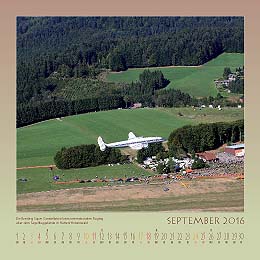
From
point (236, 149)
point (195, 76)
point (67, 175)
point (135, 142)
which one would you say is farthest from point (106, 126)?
point (236, 149)

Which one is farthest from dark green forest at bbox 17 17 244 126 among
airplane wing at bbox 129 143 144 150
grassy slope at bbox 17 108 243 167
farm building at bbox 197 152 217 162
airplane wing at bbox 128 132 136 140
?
farm building at bbox 197 152 217 162

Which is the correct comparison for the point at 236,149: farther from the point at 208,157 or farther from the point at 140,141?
the point at 140,141

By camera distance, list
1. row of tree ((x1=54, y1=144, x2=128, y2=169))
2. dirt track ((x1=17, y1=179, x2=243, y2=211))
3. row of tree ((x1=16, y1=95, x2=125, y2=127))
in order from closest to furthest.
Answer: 1. dirt track ((x1=17, y1=179, x2=243, y2=211))
2. row of tree ((x1=54, y1=144, x2=128, y2=169))
3. row of tree ((x1=16, y1=95, x2=125, y2=127))

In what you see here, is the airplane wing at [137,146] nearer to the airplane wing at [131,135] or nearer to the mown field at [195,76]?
the airplane wing at [131,135]

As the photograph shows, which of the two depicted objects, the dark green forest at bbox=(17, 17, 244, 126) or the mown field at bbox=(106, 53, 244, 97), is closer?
the dark green forest at bbox=(17, 17, 244, 126)

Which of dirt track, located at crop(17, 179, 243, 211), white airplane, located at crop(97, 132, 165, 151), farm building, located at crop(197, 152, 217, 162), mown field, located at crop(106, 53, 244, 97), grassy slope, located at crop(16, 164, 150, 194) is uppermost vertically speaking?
mown field, located at crop(106, 53, 244, 97)

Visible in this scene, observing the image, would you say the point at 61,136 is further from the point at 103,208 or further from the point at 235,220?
the point at 235,220

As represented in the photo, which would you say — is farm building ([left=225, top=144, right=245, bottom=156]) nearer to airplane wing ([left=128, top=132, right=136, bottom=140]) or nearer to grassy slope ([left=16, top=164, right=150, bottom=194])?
grassy slope ([left=16, top=164, right=150, bottom=194])

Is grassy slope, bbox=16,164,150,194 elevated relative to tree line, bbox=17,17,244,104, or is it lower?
lower
